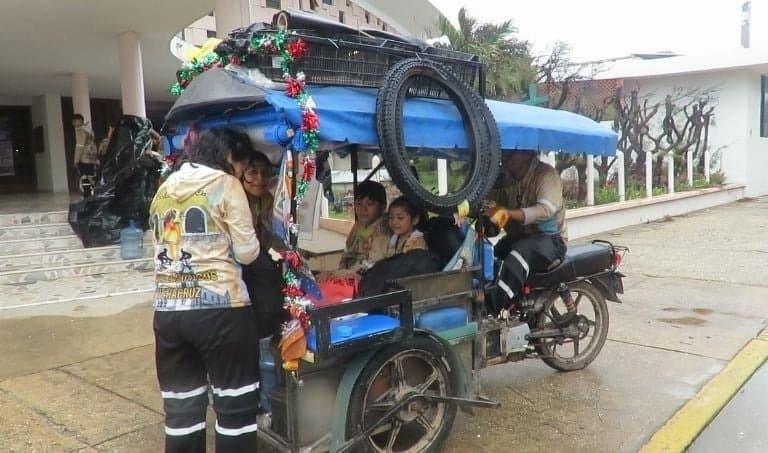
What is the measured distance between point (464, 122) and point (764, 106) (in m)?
20.6

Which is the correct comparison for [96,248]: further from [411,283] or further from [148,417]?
[411,283]

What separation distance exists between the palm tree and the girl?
321 inches

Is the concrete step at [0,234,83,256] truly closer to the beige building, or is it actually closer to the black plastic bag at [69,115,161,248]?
the black plastic bag at [69,115,161,248]

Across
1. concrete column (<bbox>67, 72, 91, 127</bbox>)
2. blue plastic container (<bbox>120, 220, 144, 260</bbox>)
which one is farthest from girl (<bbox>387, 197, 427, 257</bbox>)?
concrete column (<bbox>67, 72, 91, 127</bbox>)

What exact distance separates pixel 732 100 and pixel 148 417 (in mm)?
20062

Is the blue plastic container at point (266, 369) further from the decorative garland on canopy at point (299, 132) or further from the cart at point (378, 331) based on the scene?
the decorative garland on canopy at point (299, 132)

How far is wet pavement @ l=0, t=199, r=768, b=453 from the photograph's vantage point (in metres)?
3.70

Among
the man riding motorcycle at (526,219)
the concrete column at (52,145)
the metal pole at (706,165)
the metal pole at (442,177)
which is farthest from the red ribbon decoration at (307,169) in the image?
the metal pole at (706,165)

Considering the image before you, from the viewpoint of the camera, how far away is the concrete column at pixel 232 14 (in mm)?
7871

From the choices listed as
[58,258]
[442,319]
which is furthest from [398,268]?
[58,258]

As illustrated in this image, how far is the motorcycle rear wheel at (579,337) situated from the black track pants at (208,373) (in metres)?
2.36

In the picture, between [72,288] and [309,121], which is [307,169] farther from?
[72,288]

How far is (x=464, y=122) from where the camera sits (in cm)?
341

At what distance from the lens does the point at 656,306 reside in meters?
6.71
